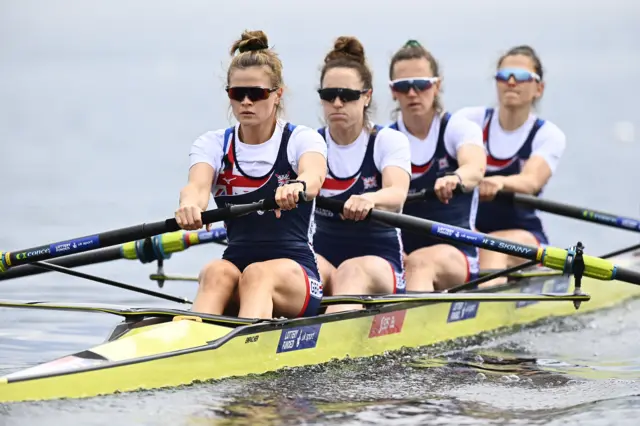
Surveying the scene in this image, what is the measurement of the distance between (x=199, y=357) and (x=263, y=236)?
0.98m

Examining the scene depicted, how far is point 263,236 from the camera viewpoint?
684 centimetres

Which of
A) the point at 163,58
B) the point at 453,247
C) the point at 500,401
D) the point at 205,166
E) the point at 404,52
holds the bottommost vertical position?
the point at 500,401

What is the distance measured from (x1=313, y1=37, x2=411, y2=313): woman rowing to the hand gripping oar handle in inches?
48.5

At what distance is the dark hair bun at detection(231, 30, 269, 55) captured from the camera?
685 centimetres

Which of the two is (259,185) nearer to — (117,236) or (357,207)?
(357,207)

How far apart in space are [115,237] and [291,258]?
968 mm

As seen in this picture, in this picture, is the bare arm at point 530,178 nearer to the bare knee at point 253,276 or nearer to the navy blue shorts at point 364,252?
the navy blue shorts at point 364,252

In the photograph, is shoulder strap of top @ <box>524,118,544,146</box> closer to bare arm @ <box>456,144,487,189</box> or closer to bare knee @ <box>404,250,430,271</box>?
bare arm @ <box>456,144,487,189</box>

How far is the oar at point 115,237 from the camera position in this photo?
6.54 metres

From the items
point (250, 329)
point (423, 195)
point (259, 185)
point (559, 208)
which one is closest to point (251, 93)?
point (259, 185)

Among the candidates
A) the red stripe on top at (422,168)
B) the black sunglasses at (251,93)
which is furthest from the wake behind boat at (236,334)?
the red stripe on top at (422,168)

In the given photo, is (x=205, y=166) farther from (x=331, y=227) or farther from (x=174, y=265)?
(x=174, y=265)

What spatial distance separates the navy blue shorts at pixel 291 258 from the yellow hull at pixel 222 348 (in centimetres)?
13

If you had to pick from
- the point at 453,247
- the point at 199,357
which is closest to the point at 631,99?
the point at 453,247
